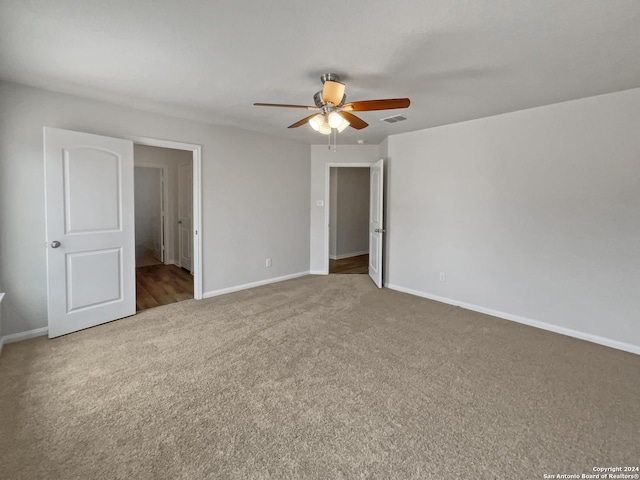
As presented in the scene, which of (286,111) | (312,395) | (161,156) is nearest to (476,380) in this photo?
(312,395)

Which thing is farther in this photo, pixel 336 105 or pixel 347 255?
pixel 347 255

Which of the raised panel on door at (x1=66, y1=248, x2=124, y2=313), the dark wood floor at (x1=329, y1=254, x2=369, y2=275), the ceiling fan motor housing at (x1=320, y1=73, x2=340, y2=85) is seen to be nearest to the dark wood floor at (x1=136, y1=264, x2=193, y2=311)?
the raised panel on door at (x1=66, y1=248, x2=124, y2=313)

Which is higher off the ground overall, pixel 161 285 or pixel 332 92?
pixel 332 92

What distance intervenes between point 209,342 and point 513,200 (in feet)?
11.7

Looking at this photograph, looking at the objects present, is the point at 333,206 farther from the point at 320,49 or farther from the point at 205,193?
the point at 320,49

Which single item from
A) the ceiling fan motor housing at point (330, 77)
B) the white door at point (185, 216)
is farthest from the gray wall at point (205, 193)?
the ceiling fan motor housing at point (330, 77)

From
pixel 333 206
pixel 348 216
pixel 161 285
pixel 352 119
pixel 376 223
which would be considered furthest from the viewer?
pixel 348 216

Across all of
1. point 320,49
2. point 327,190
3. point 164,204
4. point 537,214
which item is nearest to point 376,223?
point 327,190

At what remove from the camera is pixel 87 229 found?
309 centimetres

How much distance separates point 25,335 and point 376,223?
438 cm

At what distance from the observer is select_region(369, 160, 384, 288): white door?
4.66 meters

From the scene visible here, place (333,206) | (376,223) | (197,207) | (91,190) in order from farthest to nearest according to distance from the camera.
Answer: (333,206), (376,223), (197,207), (91,190)

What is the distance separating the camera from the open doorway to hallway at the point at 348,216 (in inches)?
274

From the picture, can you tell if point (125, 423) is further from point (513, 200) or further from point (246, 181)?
point (513, 200)
